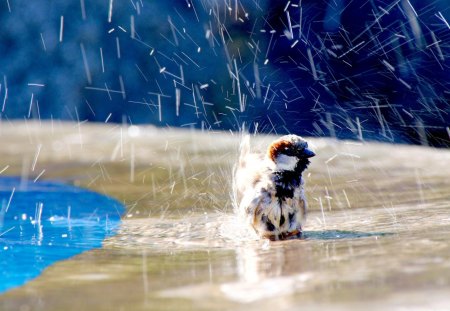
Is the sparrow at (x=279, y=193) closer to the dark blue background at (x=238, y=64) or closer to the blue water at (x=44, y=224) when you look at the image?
the blue water at (x=44, y=224)

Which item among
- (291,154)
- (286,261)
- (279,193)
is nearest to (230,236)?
(279,193)

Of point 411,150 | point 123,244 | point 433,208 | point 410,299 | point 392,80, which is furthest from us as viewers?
point 392,80

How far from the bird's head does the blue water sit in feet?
2.55

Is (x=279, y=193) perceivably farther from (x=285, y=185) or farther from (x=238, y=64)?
(x=238, y=64)

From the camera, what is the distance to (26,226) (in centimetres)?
416

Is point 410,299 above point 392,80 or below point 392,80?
below

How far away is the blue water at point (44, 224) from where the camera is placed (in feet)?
10.1

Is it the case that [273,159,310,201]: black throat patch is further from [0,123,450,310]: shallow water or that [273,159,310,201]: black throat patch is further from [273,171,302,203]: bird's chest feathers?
[0,123,450,310]: shallow water

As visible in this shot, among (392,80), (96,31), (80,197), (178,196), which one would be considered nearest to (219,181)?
(178,196)

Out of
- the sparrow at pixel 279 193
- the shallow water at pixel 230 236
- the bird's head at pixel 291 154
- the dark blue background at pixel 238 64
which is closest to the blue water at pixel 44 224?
the shallow water at pixel 230 236

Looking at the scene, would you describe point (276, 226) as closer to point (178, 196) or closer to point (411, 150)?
point (178, 196)

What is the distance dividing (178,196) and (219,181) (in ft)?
1.15

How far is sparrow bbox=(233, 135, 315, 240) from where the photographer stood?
3479 mm

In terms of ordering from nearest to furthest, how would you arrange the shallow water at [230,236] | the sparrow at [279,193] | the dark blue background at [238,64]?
1. the shallow water at [230,236]
2. the sparrow at [279,193]
3. the dark blue background at [238,64]
